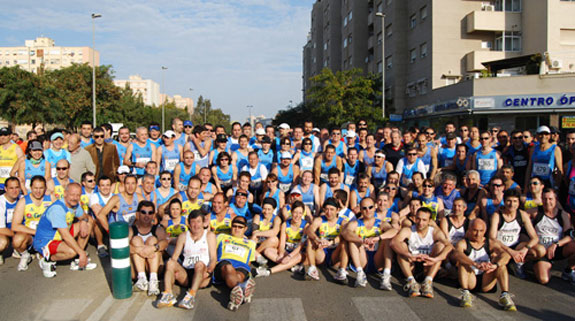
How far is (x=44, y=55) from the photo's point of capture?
123m

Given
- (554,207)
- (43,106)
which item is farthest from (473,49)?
(43,106)

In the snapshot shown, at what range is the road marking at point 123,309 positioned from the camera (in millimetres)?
4783

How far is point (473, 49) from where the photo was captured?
1213 inches

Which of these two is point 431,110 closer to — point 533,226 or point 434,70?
point 434,70

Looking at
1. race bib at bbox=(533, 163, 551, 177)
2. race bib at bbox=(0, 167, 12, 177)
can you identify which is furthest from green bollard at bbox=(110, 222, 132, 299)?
race bib at bbox=(533, 163, 551, 177)

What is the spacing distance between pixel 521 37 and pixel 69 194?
31677 millimetres

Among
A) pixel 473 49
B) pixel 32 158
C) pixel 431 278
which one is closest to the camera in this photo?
pixel 431 278

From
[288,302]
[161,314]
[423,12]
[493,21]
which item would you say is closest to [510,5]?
[493,21]

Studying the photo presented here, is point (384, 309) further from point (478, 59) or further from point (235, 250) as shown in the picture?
point (478, 59)

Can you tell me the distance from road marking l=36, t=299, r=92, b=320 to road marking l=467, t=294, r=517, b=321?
453 cm

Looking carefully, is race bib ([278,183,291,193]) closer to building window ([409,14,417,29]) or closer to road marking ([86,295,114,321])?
road marking ([86,295,114,321])

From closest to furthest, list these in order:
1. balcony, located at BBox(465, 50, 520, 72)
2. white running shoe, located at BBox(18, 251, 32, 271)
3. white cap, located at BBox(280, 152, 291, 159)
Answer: white running shoe, located at BBox(18, 251, 32, 271) → white cap, located at BBox(280, 152, 291, 159) → balcony, located at BBox(465, 50, 520, 72)

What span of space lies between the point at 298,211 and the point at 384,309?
2193 mm

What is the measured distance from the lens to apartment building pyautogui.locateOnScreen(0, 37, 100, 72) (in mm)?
122375
